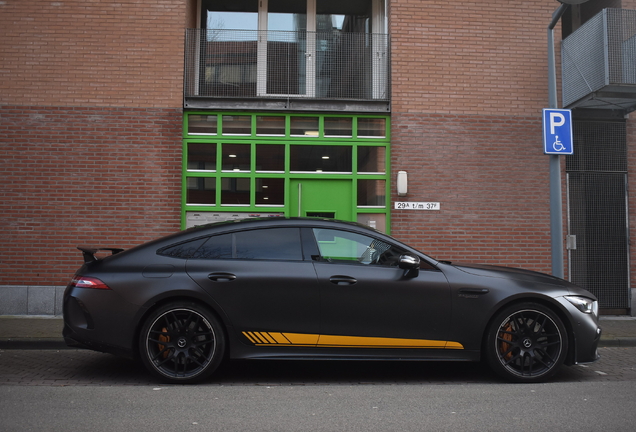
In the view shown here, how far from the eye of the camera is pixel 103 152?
33.0 feet

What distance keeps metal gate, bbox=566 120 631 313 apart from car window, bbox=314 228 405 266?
19.9 feet

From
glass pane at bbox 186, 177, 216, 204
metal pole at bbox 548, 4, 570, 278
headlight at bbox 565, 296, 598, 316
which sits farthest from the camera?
glass pane at bbox 186, 177, 216, 204

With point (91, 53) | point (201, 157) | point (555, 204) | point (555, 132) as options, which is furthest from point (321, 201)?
point (91, 53)

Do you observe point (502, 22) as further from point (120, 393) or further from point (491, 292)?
point (120, 393)

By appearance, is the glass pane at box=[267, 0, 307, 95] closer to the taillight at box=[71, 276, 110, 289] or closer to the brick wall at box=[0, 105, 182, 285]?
the brick wall at box=[0, 105, 182, 285]

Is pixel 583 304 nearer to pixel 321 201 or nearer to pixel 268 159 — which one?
pixel 321 201

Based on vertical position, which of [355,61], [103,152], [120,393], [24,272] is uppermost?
[355,61]

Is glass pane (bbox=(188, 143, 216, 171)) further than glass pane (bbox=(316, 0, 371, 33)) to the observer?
No

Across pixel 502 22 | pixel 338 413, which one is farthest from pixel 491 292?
pixel 502 22

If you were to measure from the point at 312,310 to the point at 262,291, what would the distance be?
1.60ft

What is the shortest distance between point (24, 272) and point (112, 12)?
4.73 meters

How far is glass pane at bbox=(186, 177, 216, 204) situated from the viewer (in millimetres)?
10289

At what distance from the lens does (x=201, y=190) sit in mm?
10312

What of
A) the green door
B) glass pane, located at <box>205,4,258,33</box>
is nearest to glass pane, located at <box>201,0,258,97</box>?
glass pane, located at <box>205,4,258,33</box>
